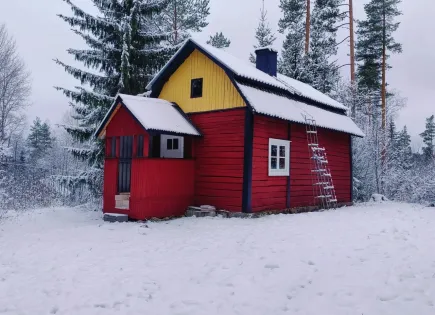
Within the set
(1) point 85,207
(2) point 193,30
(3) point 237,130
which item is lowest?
(1) point 85,207

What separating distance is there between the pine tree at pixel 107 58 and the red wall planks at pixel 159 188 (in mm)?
5762

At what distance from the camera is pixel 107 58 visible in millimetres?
16750

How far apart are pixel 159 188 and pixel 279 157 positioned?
4744 millimetres

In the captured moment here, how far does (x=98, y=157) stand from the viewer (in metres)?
16.9

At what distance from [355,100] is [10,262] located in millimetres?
24057

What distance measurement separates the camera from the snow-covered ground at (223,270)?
4.75 m

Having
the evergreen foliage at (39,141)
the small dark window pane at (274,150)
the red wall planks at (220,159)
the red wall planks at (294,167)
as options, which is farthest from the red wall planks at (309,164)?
the evergreen foliage at (39,141)

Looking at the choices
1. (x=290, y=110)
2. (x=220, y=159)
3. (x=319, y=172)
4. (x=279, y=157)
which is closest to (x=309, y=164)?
(x=319, y=172)

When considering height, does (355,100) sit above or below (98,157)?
above

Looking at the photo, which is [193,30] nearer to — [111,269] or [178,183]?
[178,183]

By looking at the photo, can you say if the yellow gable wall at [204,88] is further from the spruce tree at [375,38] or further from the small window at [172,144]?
the spruce tree at [375,38]

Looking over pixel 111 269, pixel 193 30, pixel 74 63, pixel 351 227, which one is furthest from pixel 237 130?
pixel 193 30

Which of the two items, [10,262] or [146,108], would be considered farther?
[146,108]

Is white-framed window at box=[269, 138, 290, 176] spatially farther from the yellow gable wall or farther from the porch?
the porch
